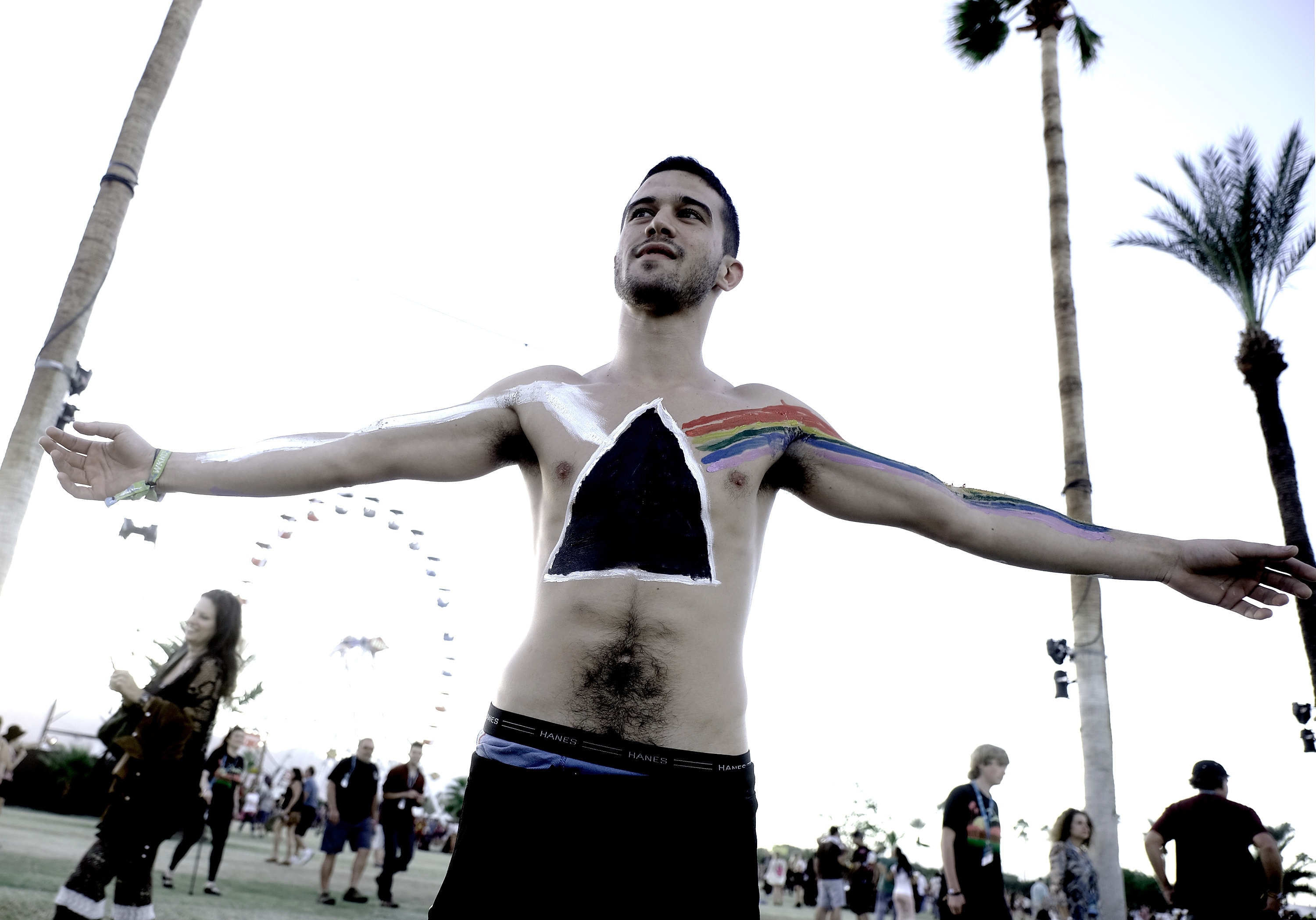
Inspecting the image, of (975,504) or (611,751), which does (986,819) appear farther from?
(611,751)

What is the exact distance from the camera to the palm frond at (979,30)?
16.2 metres

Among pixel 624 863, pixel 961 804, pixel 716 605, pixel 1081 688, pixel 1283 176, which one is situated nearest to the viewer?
pixel 624 863

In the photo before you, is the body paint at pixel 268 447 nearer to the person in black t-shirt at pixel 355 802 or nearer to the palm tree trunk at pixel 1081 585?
the palm tree trunk at pixel 1081 585

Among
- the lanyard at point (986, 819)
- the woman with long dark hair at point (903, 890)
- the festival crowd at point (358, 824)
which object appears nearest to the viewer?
the festival crowd at point (358, 824)

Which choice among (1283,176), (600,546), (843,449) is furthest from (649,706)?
(1283,176)

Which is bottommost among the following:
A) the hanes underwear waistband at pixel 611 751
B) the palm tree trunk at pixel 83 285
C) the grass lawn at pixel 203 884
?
the grass lawn at pixel 203 884

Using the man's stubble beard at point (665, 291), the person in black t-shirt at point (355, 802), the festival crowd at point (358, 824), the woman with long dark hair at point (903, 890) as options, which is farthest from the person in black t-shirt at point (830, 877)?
the man's stubble beard at point (665, 291)

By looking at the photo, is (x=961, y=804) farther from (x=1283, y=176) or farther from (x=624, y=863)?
(x=1283, y=176)

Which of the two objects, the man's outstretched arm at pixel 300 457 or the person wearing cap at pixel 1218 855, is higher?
the man's outstretched arm at pixel 300 457

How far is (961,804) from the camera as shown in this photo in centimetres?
744

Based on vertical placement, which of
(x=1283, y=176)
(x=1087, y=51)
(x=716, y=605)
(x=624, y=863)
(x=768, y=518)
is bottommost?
(x=624, y=863)

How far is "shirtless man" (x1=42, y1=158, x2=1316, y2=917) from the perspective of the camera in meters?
1.88

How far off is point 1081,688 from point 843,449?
10759 millimetres

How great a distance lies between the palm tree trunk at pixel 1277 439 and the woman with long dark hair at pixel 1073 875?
7760mm
